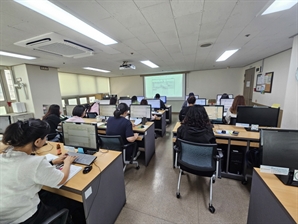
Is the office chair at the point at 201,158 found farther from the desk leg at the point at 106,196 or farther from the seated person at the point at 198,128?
the desk leg at the point at 106,196

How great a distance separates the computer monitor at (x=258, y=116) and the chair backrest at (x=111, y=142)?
2131 mm

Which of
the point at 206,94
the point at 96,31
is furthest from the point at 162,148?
the point at 206,94

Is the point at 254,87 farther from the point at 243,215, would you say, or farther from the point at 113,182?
the point at 113,182

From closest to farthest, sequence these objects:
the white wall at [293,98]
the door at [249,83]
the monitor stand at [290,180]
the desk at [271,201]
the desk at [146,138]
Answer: the desk at [271,201] < the monitor stand at [290,180] < the white wall at [293,98] < the desk at [146,138] < the door at [249,83]

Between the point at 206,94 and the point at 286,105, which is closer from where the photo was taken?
the point at 286,105

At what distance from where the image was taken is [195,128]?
65.8 inches

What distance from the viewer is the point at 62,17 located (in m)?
1.72

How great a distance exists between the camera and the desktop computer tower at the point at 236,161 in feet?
6.72

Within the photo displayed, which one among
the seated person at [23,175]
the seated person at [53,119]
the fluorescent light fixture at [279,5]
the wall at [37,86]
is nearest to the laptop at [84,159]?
the seated person at [23,175]

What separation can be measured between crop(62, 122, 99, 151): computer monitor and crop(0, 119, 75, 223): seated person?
0.50m

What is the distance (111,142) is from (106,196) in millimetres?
758

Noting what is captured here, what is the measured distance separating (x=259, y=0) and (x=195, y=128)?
172cm

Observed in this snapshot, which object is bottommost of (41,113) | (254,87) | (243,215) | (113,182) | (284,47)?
(243,215)

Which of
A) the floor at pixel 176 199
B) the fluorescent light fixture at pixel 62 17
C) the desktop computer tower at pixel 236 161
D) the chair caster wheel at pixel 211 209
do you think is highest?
the fluorescent light fixture at pixel 62 17
